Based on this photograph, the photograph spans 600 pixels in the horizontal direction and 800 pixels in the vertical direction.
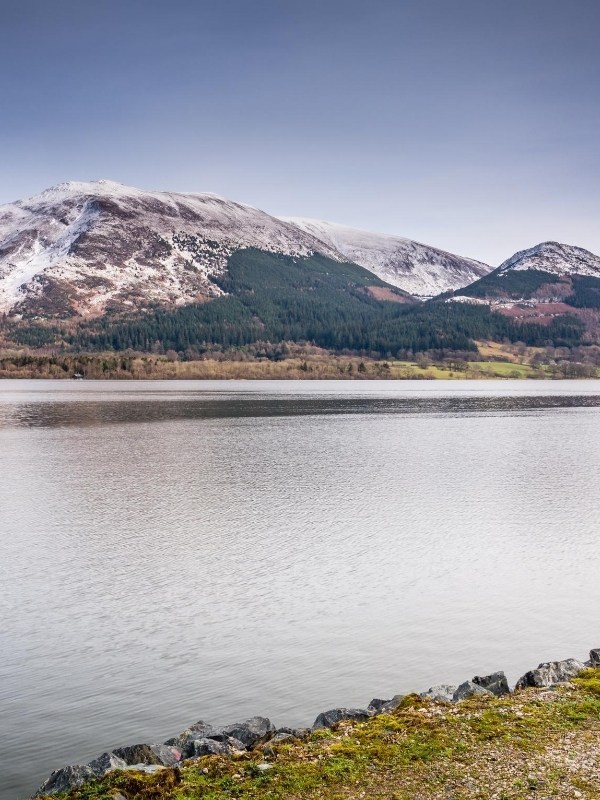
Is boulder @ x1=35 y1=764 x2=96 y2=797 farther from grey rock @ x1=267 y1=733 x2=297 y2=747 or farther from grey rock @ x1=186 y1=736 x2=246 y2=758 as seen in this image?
grey rock @ x1=267 y1=733 x2=297 y2=747

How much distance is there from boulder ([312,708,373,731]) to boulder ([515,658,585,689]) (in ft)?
11.7

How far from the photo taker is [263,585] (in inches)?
998

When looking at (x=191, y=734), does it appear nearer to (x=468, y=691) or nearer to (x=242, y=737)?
(x=242, y=737)

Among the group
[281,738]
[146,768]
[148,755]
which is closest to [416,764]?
[281,738]

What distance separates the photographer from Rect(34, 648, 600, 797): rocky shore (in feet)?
38.9

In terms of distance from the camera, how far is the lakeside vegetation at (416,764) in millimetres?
10695

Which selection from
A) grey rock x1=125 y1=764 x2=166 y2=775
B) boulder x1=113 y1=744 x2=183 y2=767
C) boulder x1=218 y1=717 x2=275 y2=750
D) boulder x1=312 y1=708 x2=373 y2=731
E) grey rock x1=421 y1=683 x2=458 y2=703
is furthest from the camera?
grey rock x1=421 y1=683 x2=458 y2=703

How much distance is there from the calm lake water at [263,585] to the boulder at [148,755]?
4.95 ft

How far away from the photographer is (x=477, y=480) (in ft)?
162

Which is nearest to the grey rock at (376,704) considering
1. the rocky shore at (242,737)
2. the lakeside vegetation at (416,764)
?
the rocky shore at (242,737)

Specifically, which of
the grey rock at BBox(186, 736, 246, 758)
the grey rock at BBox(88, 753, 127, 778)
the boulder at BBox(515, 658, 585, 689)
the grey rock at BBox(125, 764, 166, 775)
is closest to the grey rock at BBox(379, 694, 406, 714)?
the boulder at BBox(515, 658, 585, 689)

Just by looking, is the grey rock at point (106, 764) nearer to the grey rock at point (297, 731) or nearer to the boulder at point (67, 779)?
the boulder at point (67, 779)

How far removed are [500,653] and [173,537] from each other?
54.5 ft

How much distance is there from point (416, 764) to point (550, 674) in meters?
5.63
